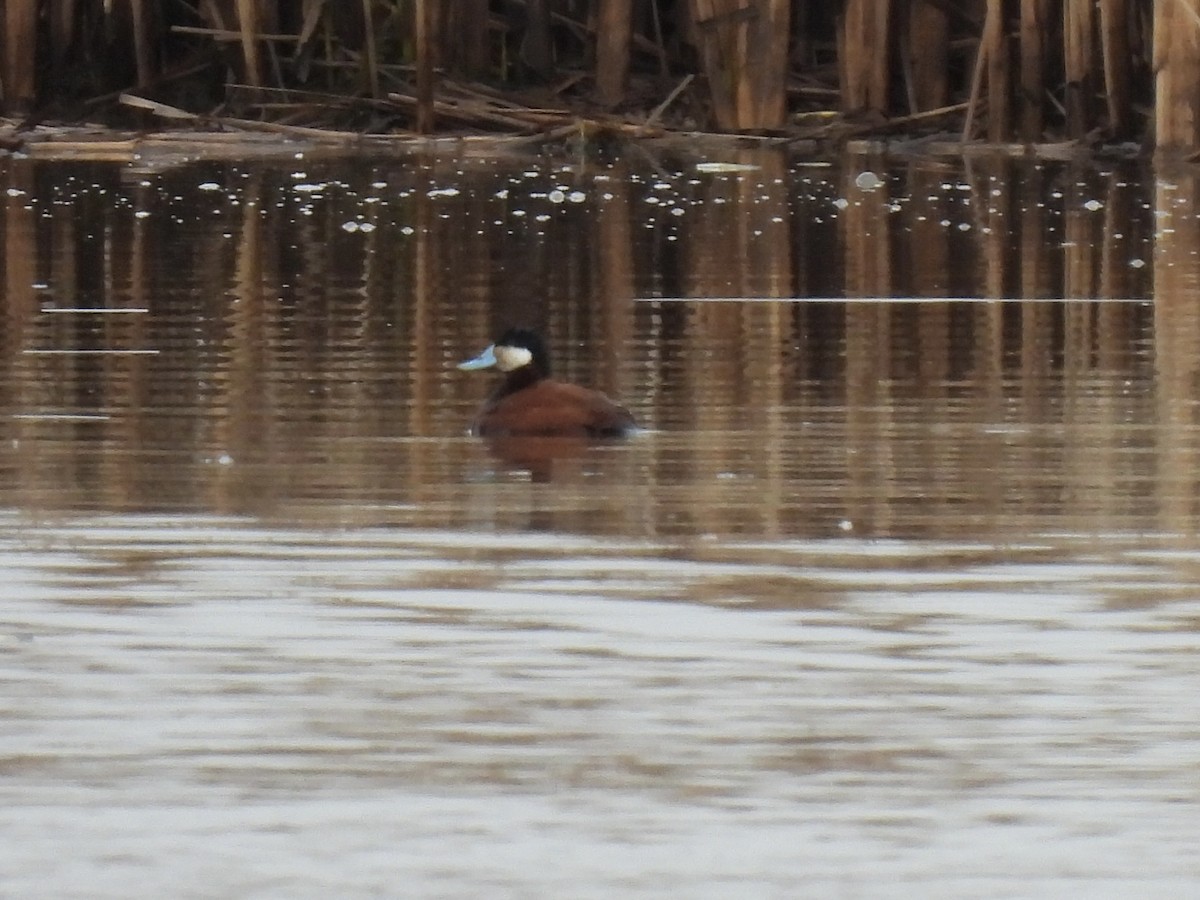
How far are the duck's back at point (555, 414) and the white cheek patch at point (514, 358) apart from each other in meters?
0.18

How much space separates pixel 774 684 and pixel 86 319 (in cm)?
637

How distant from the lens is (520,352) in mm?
8102

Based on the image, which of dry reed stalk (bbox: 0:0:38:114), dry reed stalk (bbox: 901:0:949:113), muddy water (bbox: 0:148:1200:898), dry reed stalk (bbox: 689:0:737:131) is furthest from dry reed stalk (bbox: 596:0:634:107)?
muddy water (bbox: 0:148:1200:898)

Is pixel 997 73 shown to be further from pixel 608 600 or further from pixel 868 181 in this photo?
pixel 608 600

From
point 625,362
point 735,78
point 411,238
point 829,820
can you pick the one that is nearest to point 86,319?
point 625,362

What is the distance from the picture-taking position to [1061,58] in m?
21.3

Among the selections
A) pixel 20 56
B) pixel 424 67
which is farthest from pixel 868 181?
pixel 20 56

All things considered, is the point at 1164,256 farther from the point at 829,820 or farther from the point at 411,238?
the point at 829,820

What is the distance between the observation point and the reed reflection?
664 cm

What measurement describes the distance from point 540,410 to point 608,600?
2.46 meters

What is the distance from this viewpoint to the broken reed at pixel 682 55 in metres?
20.5

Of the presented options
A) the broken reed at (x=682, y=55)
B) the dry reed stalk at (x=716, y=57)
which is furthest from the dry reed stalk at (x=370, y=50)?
the dry reed stalk at (x=716, y=57)

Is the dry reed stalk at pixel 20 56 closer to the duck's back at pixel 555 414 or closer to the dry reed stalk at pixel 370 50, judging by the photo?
the dry reed stalk at pixel 370 50

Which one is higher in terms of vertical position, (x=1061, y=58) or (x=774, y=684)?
(x=1061, y=58)
